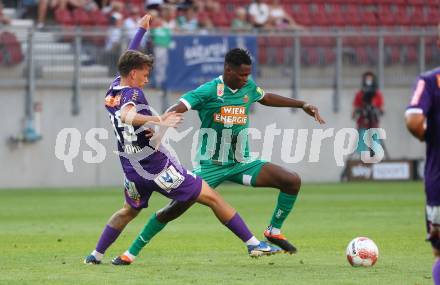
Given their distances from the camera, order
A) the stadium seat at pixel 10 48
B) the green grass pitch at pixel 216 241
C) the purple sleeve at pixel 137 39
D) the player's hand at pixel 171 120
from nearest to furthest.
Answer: the player's hand at pixel 171 120 → the green grass pitch at pixel 216 241 → the purple sleeve at pixel 137 39 → the stadium seat at pixel 10 48

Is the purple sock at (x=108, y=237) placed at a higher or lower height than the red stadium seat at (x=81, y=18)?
lower

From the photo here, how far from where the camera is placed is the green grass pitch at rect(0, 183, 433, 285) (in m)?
10.1

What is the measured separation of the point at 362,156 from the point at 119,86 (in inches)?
673

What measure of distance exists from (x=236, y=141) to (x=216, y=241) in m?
2.20

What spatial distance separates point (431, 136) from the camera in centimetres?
780

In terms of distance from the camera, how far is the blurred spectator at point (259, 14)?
28391 millimetres

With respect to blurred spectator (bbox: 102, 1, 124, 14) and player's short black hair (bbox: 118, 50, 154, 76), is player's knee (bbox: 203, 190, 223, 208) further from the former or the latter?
blurred spectator (bbox: 102, 1, 124, 14)

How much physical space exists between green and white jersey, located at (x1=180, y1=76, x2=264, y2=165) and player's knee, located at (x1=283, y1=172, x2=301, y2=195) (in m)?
0.52

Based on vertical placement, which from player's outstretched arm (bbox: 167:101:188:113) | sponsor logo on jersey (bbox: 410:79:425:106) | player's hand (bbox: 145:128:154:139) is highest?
sponsor logo on jersey (bbox: 410:79:425:106)

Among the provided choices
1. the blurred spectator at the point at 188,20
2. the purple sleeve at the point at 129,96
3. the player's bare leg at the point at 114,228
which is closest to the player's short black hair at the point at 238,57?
the purple sleeve at the point at 129,96

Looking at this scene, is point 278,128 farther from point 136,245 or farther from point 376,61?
point 136,245

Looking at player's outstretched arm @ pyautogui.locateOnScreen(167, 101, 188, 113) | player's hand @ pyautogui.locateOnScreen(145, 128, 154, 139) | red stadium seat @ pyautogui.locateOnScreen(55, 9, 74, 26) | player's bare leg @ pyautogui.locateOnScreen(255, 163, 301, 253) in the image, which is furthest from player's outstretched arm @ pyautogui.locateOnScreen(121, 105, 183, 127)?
red stadium seat @ pyautogui.locateOnScreen(55, 9, 74, 26)

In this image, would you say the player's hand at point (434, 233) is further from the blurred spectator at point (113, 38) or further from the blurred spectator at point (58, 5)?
the blurred spectator at point (58, 5)

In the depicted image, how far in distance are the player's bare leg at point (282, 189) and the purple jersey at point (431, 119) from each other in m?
3.99
